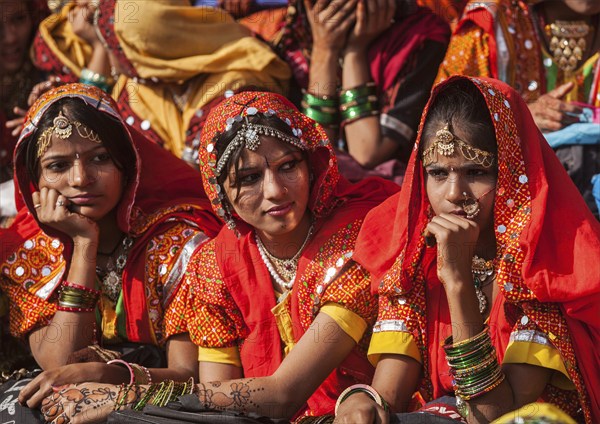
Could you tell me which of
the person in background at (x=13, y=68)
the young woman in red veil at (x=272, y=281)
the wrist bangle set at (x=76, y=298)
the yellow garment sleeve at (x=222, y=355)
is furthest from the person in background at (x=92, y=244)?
the person in background at (x=13, y=68)

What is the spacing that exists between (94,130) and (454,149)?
1483 millimetres

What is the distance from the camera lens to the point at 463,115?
129 inches

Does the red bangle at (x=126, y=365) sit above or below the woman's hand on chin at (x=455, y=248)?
below

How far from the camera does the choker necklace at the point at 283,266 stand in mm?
3730

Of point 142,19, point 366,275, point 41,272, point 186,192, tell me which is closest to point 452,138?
point 366,275

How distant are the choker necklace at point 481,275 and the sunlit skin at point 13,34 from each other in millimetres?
3299

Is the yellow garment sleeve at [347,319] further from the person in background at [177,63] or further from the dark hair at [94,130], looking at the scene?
the person in background at [177,63]

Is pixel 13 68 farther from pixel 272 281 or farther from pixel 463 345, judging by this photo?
pixel 463 345

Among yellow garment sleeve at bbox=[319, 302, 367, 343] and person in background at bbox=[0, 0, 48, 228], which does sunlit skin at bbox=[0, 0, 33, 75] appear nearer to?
person in background at bbox=[0, 0, 48, 228]

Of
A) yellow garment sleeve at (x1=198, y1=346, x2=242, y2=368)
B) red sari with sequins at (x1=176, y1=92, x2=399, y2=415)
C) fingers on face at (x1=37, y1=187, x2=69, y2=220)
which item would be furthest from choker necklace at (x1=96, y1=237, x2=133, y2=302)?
yellow garment sleeve at (x1=198, y1=346, x2=242, y2=368)

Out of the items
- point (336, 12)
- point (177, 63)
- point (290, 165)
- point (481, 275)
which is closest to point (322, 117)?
point (336, 12)

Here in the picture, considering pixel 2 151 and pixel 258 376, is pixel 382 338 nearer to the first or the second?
pixel 258 376

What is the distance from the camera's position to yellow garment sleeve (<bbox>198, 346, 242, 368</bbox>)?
3.75 meters

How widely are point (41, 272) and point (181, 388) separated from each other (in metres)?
1.00
